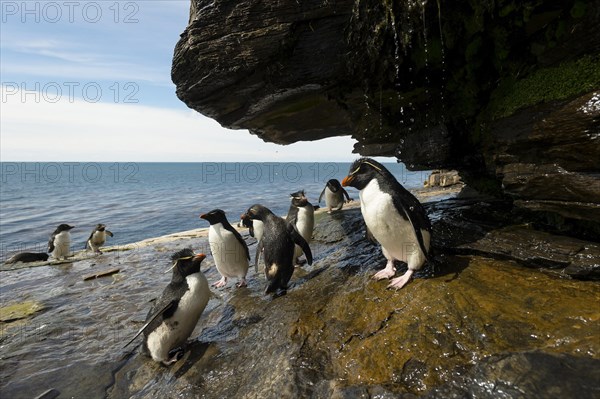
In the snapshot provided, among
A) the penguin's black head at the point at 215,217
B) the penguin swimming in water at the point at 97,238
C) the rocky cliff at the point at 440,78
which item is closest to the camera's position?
the rocky cliff at the point at 440,78

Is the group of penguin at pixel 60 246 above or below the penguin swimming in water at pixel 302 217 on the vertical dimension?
below

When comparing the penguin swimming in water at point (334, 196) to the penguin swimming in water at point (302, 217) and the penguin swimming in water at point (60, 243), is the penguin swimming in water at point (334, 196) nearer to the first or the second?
the penguin swimming in water at point (302, 217)

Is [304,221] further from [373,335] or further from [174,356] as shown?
[373,335]

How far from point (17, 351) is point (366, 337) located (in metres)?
5.77

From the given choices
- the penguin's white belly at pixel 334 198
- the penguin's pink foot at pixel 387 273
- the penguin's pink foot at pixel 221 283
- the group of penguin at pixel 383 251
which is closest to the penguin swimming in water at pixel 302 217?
the penguin's pink foot at pixel 221 283

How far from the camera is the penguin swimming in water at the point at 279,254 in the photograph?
6047 millimetres

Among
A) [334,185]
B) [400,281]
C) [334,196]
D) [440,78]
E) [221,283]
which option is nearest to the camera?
[400,281]

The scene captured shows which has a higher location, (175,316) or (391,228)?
(391,228)

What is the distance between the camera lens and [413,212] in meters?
4.73

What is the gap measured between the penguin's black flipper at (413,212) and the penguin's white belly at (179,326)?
3083mm

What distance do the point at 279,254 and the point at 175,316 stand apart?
199 cm

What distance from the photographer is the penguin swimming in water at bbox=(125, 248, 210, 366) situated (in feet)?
15.7

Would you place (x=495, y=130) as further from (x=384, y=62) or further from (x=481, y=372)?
(x=481, y=372)

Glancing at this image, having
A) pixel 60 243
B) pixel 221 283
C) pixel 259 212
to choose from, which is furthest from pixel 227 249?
pixel 60 243
